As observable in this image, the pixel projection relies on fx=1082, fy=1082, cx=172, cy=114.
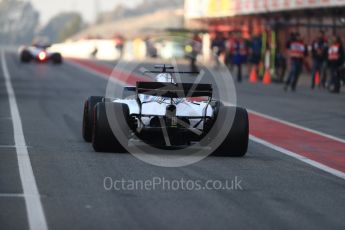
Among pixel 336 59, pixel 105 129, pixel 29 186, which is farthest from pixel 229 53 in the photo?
pixel 29 186

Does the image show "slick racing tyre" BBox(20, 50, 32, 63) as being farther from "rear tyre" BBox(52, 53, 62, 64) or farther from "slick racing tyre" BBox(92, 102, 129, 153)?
"slick racing tyre" BBox(92, 102, 129, 153)

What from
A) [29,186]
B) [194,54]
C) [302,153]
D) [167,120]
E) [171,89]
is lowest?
[194,54]

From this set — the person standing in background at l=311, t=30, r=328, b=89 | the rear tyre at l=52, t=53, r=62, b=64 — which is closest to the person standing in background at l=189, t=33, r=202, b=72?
the person standing in background at l=311, t=30, r=328, b=89

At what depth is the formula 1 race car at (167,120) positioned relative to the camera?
42.0ft

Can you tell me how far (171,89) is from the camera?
13148 mm

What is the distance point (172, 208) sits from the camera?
9039 mm

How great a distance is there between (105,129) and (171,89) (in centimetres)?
104

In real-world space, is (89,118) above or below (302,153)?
above

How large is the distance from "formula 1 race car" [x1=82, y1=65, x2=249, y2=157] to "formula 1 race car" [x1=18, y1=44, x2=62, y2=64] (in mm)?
42601

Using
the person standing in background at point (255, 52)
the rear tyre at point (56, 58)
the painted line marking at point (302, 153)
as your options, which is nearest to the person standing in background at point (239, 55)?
the person standing in background at point (255, 52)

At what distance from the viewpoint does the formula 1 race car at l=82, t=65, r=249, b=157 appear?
504 inches

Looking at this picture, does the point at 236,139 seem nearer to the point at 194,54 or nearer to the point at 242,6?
the point at 194,54

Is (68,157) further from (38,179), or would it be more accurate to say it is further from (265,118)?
(265,118)

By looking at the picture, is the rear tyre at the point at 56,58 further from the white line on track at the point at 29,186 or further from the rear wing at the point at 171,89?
the rear wing at the point at 171,89
